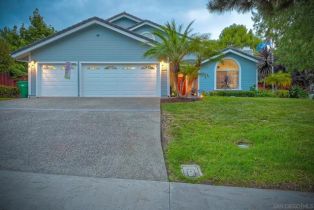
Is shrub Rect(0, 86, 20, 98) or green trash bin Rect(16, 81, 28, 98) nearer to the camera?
green trash bin Rect(16, 81, 28, 98)

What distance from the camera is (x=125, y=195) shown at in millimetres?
3838

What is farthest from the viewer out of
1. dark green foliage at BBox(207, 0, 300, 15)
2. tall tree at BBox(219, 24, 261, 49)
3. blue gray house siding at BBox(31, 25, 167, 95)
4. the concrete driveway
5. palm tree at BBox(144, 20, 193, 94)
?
tall tree at BBox(219, 24, 261, 49)

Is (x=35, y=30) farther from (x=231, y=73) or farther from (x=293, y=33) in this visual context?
(x=293, y=33)

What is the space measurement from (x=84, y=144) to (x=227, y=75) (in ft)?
57.7

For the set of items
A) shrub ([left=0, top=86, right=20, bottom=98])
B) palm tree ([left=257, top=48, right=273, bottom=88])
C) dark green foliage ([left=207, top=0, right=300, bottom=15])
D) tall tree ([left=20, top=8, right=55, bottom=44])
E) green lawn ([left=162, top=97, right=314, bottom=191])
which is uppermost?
tall tree ([left=20, top=8, right=55, bottom=44])

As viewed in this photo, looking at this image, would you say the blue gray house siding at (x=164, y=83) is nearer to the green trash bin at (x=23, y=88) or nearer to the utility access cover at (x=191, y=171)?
the green trash bin at (x=23, y=88)

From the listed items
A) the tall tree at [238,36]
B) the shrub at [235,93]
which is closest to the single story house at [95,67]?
the shrub at [235,93]

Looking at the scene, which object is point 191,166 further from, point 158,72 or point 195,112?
point 158,72

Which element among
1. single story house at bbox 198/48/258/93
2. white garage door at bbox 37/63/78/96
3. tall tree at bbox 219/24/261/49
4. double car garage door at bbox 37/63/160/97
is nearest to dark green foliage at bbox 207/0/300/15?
double car garage door at bbox 37/63/160/97

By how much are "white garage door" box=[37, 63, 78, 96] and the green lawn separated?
8.84 m

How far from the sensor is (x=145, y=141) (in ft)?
21.0

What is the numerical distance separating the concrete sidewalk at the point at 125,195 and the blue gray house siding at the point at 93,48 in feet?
39.1

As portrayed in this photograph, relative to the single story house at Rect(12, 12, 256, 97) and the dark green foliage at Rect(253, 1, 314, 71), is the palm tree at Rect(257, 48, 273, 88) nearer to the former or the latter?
the dark green foliage at Rect(253, 1, 314, 71)

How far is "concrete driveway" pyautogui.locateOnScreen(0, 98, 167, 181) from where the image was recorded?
4.92m
